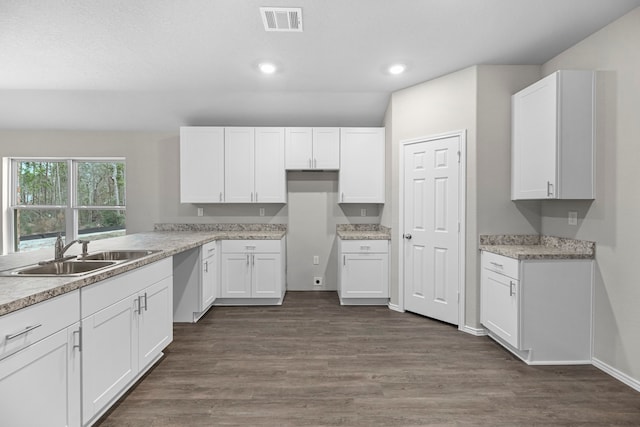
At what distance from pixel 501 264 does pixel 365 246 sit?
1581 mm

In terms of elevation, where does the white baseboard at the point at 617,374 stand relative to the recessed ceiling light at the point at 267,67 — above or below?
below

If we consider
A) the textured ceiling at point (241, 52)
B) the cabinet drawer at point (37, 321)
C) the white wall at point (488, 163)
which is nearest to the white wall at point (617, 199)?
the textured ceiling at point (241, 52)

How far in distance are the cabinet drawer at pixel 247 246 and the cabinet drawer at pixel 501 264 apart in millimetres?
2353

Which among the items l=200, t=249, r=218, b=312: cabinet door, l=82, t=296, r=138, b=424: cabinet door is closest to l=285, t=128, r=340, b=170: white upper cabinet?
l=200, t=249, r=218, b=312: cabinet door

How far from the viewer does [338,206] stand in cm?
481

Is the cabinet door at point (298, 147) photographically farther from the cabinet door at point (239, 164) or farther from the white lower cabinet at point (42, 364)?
the white lower cabinet at point (42, 364)

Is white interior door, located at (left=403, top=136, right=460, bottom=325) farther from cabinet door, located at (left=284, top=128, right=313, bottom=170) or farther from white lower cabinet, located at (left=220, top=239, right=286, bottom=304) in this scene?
white lower cabinet, located at (left=220, top=239, right=286, bottom=304)

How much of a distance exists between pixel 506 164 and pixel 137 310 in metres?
3.41

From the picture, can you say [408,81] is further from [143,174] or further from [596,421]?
[143,174]

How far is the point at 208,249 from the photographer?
147 inches

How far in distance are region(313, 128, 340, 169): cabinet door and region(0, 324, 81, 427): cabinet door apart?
3304 millimetres

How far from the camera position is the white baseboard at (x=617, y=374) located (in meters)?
2.29

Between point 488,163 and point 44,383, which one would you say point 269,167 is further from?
point 44,383

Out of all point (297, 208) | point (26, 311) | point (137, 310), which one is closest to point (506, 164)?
point (297, 208)
